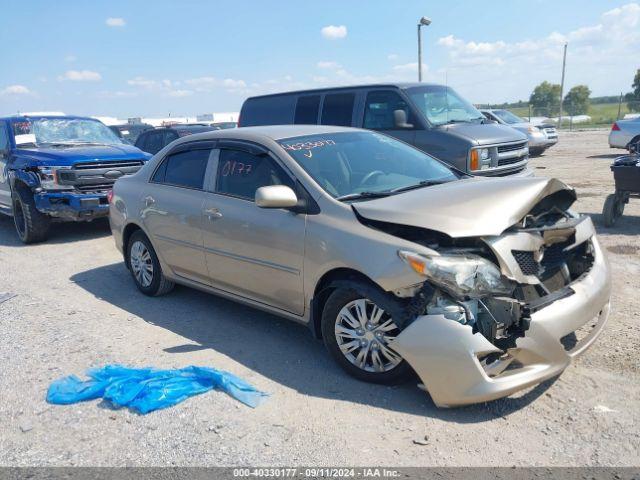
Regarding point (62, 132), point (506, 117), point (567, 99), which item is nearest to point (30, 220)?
point (62, 132)

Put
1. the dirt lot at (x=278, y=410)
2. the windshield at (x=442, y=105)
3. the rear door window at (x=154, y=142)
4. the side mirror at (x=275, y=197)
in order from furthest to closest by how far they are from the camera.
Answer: the rear door window at (x=154, y=142) → the windshield at (x=442, y=105) → the side mirror at (x=275, y=197) → the dirt lot at (x=278, y=410)

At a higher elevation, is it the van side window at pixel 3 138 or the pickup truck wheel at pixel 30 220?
the van side window at pixel 3 138

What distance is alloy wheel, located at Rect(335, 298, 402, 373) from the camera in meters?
3.68

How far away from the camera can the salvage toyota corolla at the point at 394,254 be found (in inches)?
132

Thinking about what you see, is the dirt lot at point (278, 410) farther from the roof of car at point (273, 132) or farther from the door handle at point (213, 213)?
the roof of car at point (273, 132)

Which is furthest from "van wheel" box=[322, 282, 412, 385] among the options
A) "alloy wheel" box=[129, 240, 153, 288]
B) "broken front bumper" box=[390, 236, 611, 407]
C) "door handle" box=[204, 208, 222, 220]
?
"alloy wheel" box=[129, 240, 153, 288]

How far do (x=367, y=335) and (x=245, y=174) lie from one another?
1850 millimetres

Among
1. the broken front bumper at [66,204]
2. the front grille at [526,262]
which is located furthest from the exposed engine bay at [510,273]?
the broken front bumper at [66,204]

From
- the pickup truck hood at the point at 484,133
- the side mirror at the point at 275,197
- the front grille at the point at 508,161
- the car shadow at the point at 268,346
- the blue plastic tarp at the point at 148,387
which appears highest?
the side mirror at the point at 275,197

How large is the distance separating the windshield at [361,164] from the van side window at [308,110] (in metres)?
4.42

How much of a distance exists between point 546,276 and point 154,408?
2.78 meters

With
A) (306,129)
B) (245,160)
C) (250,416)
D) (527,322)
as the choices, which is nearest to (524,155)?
(306,129)

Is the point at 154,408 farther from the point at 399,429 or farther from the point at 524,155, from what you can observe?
the point at 524,155

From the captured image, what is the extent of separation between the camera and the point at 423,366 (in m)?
3.35
